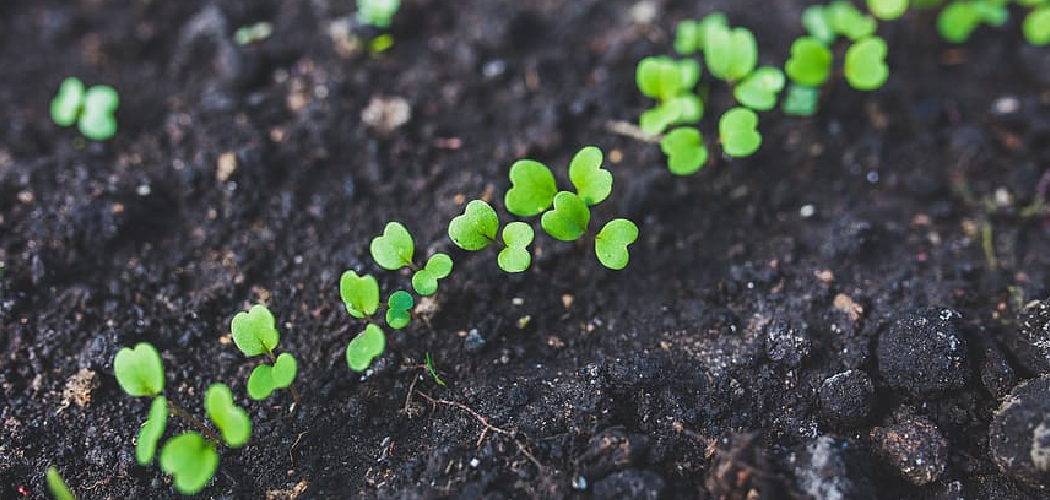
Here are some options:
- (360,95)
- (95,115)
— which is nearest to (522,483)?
(360,95)

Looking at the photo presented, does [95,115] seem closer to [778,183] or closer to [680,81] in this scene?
[680,81]

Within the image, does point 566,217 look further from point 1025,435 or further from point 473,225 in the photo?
point 1025,435

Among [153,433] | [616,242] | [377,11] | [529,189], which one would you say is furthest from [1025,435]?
[377,11]

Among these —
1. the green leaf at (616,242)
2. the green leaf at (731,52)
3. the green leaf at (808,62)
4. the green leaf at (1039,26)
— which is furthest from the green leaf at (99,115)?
the green leaf at (1039,26)

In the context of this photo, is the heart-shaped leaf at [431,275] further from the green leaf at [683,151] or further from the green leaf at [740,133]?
the green leaf at [740,133]

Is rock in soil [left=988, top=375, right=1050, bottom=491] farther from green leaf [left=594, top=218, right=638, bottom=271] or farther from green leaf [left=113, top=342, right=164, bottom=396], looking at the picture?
green leaf [left=113, top=342, right=164, bottom=396]

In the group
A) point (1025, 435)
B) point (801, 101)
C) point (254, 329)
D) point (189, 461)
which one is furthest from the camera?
point (801, 101)
